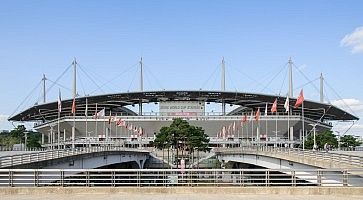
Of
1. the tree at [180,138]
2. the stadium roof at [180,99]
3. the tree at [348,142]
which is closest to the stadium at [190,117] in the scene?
the stadium roof at [180,99]

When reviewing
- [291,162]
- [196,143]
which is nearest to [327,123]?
[196,143]

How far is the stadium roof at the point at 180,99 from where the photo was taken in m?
171

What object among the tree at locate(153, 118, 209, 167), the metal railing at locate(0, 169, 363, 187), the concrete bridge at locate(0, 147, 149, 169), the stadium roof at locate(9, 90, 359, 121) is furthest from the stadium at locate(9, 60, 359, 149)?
the metal railing at locate(0, 169, 363, 187)

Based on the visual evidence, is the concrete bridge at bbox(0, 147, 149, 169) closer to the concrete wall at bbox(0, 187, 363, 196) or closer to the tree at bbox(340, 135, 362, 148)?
the concrete wall at bbox(0, 187, 363, 196)

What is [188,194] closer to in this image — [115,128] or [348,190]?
[348,190]

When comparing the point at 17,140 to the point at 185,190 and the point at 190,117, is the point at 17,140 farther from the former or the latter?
the point at 185,190

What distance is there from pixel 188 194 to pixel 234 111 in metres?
178

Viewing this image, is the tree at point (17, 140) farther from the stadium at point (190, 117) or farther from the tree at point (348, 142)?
the tree at point (348, 142)

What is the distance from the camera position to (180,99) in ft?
583

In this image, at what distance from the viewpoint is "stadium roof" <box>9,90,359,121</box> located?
171 m

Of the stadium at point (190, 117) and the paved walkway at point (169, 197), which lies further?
the stadium at point (190, 117)

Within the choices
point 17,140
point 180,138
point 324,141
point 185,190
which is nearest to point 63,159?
point 185,190

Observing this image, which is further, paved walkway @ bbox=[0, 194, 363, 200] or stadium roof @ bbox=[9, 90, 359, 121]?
stadium roof @ bbox=[9, 90, 359, 121]

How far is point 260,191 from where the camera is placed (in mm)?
22891
